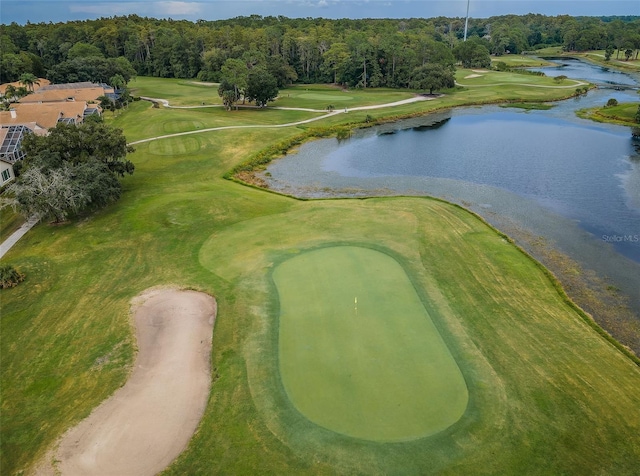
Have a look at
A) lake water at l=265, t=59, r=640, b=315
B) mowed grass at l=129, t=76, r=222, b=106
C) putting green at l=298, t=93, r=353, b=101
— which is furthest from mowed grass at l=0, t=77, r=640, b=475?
putting green at l=298, t=93, r=353, b=101

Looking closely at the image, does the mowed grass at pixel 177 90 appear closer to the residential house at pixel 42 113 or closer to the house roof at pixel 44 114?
the residential house at pixel 42 113

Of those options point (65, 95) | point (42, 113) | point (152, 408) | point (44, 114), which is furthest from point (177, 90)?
point (152, 408)

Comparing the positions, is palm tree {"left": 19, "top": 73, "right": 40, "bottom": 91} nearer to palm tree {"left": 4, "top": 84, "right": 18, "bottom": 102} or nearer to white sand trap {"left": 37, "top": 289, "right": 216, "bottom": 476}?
palm tree {"left": 4, "top": 84, "right": 18, "bottom": 102}

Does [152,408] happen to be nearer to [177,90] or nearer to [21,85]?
[177,90]

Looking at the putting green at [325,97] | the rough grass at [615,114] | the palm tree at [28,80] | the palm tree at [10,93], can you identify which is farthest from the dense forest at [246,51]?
the rough grass at [615,114]

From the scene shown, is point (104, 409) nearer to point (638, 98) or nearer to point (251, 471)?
point (251, 471)
